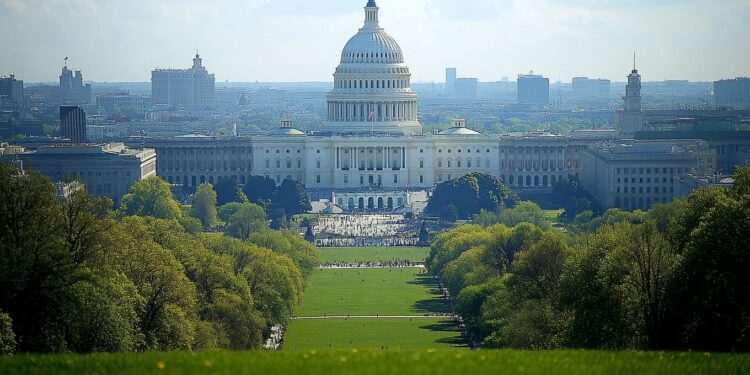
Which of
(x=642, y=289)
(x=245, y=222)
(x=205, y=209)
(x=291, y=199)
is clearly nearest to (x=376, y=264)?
(x=245, y=222)

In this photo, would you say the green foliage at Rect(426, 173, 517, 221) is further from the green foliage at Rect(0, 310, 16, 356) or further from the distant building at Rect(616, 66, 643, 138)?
the green foliage at Rect(0, 310, 16, 356)

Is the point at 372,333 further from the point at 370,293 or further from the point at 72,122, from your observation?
the point at 72,122

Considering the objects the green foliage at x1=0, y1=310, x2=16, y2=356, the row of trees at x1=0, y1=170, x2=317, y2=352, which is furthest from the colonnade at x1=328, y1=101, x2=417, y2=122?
the green foliage at x1=0, y1=310, x2=16, y2=356

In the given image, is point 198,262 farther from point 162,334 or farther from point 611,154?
point 611,154

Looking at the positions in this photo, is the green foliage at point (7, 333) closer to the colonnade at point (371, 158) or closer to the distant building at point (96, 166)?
the distant building at point (96, 166)

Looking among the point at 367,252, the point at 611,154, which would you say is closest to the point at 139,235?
the point at 367,252

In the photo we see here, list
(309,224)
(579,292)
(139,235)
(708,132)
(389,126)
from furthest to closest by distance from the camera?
(389,126) → (708,132) → (309,224) → (139,235) → (579,292)
